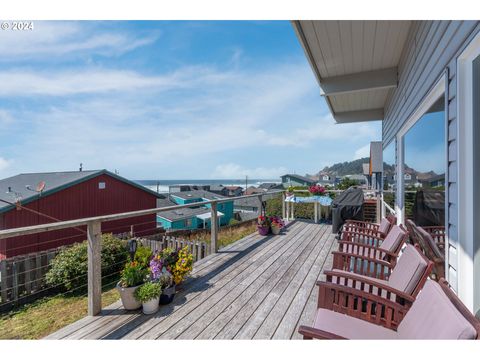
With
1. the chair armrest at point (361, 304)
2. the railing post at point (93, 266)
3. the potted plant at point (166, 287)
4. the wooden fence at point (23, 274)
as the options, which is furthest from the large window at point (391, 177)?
the railing post at point (93, 266)

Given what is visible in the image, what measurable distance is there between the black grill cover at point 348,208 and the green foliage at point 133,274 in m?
4.28

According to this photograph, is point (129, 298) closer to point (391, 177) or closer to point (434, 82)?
point (434, 82)

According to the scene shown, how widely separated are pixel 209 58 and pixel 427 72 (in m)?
3.96

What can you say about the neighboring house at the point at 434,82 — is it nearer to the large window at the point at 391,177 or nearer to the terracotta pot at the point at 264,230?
the large window at the point at 391,177

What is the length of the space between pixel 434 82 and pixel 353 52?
159 centimetres

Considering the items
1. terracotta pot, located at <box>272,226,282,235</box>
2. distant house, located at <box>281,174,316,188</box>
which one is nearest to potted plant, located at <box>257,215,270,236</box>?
terracotta pot, located at <box>272,226,282,235</box>

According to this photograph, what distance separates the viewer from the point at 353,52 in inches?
133

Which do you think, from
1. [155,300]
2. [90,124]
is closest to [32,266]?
[155,300]

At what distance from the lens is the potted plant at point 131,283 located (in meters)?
2.37

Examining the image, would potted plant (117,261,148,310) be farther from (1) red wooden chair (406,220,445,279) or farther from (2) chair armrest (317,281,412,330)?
(1) red wooden chair (406,220,445,279)

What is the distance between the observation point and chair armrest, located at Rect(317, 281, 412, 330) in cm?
152

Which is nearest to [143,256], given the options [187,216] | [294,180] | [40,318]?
[40,318]

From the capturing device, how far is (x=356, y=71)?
13.1 ft
